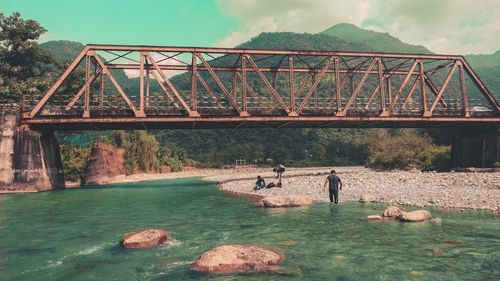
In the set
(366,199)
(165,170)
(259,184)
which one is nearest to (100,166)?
(259,184)

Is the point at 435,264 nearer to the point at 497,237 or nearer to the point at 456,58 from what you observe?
the point at 497,237

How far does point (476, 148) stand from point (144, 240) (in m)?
45.1

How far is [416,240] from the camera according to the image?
40.4 ft

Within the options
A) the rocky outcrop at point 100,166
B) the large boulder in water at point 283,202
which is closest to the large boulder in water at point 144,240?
the large boulder in water at point 283,202

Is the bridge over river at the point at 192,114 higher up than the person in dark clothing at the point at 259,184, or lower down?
higher up

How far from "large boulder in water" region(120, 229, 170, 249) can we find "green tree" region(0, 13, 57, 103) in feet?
154

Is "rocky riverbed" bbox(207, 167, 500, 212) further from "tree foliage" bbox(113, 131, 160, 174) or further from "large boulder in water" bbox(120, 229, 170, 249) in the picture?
"tree foliage" bbox(113, 131, 160, 174)

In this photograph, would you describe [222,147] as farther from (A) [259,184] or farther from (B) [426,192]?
(B) [426,192]

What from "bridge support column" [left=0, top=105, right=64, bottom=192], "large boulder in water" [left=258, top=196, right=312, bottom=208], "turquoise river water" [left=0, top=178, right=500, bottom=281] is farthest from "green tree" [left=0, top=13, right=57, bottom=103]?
"large boulder in water" [left=258, top=196, right=312, bottom=208]

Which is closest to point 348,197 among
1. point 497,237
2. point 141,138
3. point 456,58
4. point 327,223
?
point 327,223

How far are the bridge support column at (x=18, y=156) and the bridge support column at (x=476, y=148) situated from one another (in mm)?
48548

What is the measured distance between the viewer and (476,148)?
44219 millimetres

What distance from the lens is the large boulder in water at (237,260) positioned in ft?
31.3

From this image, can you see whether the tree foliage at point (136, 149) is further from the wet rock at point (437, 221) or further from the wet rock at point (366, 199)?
the wet rock at point (437, 221)
